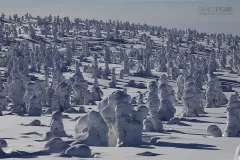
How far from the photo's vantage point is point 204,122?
53875mm

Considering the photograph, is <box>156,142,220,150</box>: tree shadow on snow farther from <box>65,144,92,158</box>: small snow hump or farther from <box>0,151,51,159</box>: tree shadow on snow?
<box>0,151,51,159</box>: tree shadow on snow

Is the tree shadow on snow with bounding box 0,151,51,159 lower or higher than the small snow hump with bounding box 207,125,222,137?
lower

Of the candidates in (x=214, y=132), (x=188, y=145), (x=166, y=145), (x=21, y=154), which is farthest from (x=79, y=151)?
(x=214, y=132)

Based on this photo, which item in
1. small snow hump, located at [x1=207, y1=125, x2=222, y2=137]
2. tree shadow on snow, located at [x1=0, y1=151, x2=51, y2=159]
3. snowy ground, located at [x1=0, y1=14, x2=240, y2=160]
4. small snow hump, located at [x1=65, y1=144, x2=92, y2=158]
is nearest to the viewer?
small snow hump, located at [x1=65, y1=144, x2=92, y2=158]

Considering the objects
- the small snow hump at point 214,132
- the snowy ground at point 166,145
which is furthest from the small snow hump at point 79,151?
the small snow hump at point 214,132

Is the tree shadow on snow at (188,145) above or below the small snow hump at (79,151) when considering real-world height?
below

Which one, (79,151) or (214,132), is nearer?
(79,151)

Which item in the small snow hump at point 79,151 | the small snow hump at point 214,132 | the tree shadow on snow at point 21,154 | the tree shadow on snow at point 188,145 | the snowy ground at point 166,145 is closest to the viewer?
the small snow hump at point 79,151

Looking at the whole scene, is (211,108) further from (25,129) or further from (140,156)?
(140,156)

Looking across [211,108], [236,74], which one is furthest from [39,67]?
[211,108]

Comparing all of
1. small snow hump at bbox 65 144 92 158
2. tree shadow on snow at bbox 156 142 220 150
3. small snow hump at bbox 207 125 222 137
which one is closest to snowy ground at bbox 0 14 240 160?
tree shadow on snow at bbox 156 142 220 150

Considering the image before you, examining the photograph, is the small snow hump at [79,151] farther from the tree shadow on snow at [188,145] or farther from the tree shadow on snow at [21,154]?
the tree shadow on snow at [188,145]

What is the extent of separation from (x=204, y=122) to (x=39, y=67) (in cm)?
9199

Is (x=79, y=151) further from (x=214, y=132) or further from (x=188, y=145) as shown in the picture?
(x=214, y=132)
